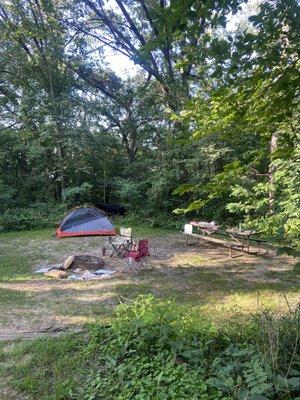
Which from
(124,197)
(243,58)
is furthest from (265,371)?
(124,197)

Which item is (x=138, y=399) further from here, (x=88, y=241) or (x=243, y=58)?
(x=88, y=241)

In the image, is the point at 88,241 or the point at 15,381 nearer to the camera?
the point at 15,381

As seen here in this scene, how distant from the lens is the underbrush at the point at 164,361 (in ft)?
6.79

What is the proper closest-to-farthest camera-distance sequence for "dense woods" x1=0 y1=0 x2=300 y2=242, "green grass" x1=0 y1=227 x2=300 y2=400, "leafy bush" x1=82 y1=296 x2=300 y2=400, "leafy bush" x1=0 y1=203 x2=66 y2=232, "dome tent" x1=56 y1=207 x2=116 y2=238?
"leafy bush" x1=82 y1=296 x2=300 y2=400 → "green grass" x1=0 y1=227 x2=300 y2=400 → "dome tent" x1=56 y1=207 x2=116 y2=238 → "leafy bush" x1=0 y1=203 x2=66 y2=232 → "dense woods" x1=0 y1=0 x2=300 y2=242

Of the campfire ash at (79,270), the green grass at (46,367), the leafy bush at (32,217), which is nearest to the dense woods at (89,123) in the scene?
the leafy bush at (32,217)

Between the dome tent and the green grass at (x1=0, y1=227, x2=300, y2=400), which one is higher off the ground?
the dome tent

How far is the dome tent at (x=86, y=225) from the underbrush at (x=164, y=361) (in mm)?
6261

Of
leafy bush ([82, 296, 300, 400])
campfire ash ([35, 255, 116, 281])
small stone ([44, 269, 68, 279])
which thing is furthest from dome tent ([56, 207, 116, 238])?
leafy bush ([82, 296, 300, 400])

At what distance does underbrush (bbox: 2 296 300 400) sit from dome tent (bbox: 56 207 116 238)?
6.26m

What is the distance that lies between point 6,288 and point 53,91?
383 inches

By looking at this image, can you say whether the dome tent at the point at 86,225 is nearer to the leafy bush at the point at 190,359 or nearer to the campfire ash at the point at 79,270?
the campfire ash at the point at 79,270

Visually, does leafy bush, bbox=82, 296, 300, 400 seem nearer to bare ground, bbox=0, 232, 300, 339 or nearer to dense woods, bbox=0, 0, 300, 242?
bare ground, bbox=0, 232, 300, 339

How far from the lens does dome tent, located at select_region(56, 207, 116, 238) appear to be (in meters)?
9.70

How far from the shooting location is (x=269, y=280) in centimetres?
602
